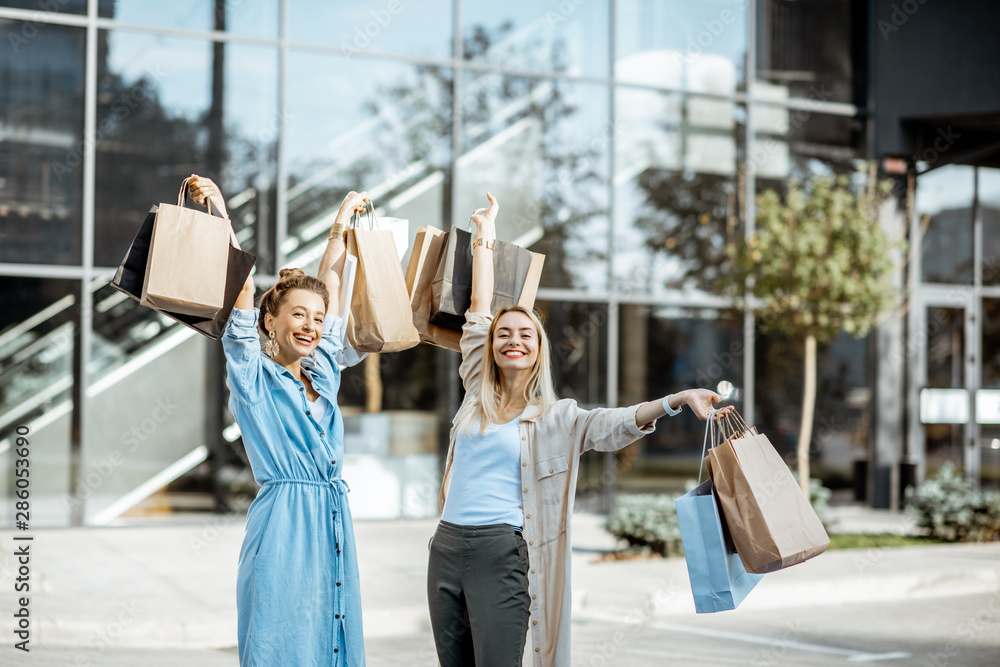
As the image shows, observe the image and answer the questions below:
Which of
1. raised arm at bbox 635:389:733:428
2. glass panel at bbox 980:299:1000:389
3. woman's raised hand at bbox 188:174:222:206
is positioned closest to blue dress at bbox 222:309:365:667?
woman's raised hand at bbox 188:174:222:206

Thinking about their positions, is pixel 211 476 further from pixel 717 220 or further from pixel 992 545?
pixel 992 545

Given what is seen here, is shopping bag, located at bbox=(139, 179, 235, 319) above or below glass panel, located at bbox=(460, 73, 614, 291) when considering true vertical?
below

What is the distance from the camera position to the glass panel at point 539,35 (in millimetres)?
14008

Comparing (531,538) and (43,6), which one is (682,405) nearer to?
(531,538)

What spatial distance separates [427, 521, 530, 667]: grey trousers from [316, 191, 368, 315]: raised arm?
94cm

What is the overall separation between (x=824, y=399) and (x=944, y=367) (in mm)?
2182

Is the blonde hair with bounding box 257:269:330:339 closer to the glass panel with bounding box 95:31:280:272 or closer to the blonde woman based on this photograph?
the blonde woman

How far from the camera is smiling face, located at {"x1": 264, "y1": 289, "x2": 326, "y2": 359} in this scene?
3.54 metres

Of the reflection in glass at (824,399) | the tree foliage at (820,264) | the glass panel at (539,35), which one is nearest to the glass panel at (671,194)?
the glass panel at (539,35)

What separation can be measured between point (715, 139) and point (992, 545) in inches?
253

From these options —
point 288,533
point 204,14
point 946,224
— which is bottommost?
point 288,533

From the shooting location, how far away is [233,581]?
8898mm

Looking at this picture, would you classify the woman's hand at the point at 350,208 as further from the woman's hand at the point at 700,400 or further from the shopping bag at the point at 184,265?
the woman's hand at the point at 700,400

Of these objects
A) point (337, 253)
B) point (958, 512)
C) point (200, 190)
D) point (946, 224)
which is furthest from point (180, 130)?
point (946, 224)
